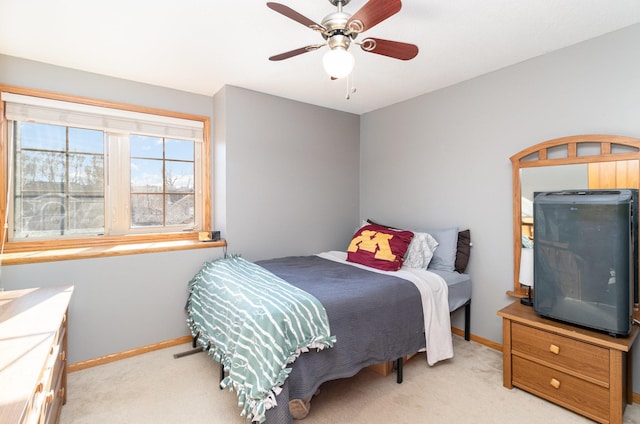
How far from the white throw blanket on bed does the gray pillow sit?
31cm

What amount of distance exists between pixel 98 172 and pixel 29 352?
2.15 m

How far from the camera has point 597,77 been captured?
2.22 meters

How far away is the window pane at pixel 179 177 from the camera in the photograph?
128 inches

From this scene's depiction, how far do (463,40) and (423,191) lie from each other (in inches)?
60.7

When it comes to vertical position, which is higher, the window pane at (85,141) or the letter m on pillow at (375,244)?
the window pane at (85,141)

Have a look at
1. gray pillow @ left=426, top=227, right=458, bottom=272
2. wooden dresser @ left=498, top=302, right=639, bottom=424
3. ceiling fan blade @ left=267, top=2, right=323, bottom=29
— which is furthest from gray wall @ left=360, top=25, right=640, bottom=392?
ceiling fan blade @ left=267, top=2, right=323, bottom=29

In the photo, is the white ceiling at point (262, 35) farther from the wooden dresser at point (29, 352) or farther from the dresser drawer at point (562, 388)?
the dresser drawer at point (562, 388)

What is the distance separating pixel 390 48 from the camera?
67.4 inches

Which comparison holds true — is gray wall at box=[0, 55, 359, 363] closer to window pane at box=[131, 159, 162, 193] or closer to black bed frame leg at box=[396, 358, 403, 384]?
window pane at box=[131, 159, 162, 193]

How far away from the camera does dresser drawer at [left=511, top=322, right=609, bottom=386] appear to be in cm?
182

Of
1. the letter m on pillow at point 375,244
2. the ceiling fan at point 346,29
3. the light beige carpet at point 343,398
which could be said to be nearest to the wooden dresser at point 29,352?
the light beige carpet at point 343,398

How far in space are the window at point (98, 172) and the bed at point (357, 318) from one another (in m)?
0.89

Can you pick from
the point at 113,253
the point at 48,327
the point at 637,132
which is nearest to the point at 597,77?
the point at 637,132

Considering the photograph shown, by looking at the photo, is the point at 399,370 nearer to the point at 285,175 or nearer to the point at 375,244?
the point at 375,244
